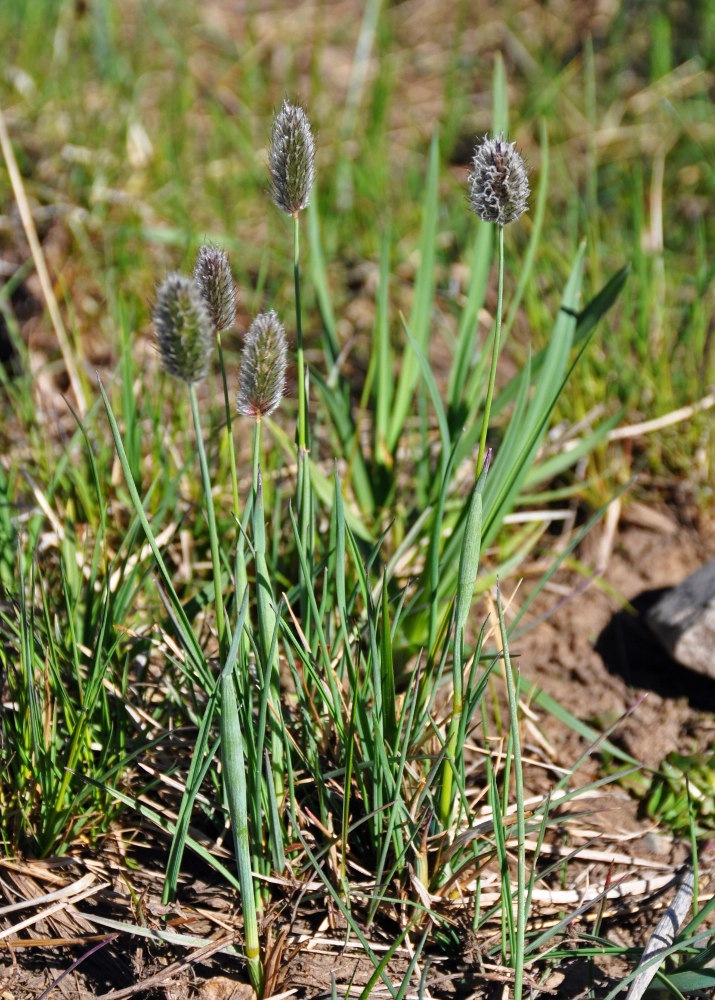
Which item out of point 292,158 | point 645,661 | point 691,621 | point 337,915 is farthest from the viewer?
point 645,661

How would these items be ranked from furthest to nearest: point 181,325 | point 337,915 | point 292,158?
point 337,915 → point 292,158 → point 181,325

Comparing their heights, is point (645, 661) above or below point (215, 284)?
below

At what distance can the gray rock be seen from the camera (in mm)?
1773

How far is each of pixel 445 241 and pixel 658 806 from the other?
197cm

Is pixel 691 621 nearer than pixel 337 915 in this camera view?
No

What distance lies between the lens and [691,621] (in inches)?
70.6

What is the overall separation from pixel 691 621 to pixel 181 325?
1.24 metres

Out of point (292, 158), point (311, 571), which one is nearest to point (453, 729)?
point (311, 571)

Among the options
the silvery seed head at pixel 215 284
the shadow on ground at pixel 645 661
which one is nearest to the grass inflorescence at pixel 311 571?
the silvery seed head at pixel 215 284

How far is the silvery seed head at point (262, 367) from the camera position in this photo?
1.11 metres

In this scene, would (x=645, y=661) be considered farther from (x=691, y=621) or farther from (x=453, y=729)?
(x=453, y=729)

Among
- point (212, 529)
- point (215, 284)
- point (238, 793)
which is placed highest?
point (215, 284)

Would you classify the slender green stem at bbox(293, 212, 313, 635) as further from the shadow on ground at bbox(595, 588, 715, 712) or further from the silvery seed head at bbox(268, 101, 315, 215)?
the shadow on ground at bbox(595, 588, 715, 712)

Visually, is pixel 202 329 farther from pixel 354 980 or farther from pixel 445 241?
pixel 445 241
